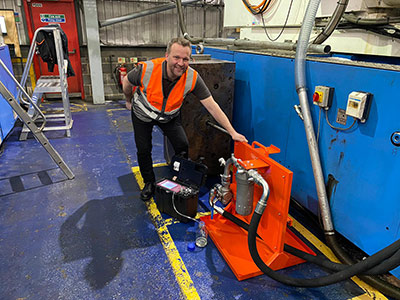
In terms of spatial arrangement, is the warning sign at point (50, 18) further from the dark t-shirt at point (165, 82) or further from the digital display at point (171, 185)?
the digital display at point (171, 185)

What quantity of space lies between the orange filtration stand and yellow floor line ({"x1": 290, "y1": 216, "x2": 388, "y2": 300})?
0.66 ft

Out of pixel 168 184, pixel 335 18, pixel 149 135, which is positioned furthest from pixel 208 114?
pixel 335 18

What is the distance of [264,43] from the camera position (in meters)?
3.53

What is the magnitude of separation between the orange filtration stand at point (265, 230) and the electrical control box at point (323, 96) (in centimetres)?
56

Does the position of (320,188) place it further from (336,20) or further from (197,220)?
(336,20)

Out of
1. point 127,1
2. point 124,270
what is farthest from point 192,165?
point 127,1

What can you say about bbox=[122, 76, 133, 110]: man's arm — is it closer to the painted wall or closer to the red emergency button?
the red emergency button

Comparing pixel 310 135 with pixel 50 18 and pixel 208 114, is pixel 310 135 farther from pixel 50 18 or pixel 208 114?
pixel 50 18

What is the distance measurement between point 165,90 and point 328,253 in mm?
2047

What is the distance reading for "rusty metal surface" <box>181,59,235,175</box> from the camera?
3401 millimetres

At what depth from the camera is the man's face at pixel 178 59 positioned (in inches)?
100

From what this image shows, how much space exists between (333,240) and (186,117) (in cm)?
195

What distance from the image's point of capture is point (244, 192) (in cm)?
222

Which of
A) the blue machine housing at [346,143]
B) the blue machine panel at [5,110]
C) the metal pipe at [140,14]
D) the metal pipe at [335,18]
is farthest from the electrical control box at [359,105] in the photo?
the metal pipe at [140,14]
